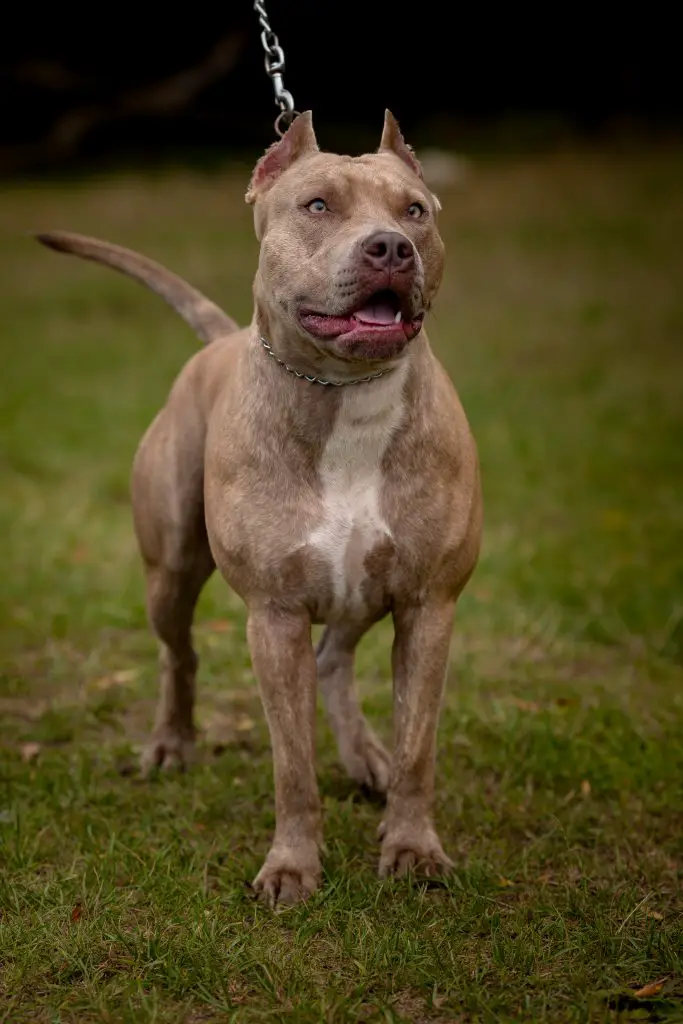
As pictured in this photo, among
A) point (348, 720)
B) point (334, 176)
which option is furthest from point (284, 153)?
point (348, 720)

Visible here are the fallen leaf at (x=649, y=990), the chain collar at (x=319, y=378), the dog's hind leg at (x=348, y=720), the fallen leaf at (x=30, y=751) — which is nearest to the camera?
the fallen leaf at (x=649, y=990)

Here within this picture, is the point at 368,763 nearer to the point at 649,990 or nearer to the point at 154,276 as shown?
the point at 649,990

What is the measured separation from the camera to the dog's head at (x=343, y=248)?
10.1 ft

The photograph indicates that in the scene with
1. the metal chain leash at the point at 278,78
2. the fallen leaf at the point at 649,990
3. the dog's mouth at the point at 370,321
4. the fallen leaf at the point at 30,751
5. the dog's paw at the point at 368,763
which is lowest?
the fallen leaf at the point at 30,751

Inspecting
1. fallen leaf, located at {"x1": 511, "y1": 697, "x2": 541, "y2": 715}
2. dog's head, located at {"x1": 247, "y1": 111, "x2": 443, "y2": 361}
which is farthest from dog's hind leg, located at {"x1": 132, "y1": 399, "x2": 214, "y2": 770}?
fallen leaf, located at {"x1": 511, "y1": 697, "x2": 541, "y2": 715}

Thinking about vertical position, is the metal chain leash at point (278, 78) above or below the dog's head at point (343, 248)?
above

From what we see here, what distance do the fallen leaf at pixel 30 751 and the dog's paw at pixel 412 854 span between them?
56.0 inches

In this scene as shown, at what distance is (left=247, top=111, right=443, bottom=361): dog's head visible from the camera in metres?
3.07

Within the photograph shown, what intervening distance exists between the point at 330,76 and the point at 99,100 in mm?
2919

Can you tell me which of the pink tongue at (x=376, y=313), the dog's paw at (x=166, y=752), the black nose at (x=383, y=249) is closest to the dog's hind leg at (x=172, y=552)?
the dog's paw at (x=166, y=752)

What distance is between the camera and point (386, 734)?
4.75 metres

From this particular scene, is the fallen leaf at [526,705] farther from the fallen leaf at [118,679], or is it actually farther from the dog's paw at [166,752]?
the fallen leaf at [118,679]

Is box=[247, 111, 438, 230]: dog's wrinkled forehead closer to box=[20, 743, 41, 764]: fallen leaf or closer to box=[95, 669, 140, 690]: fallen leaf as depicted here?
box=[20, 743, 41, 764]: fallen leaf

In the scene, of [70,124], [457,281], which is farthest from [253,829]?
[70,124]
